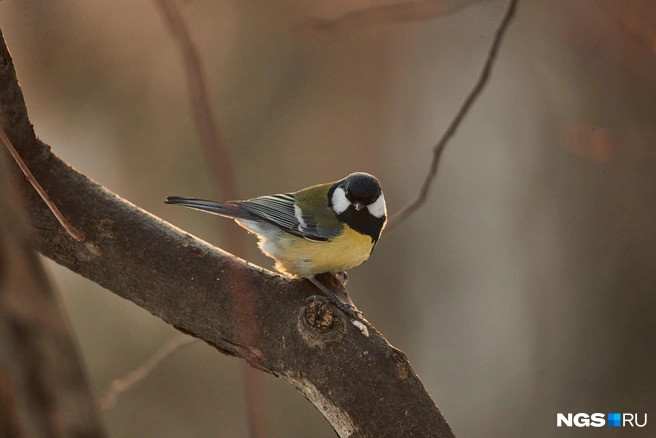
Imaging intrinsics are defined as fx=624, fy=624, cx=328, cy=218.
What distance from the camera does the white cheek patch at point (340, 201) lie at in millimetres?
2494

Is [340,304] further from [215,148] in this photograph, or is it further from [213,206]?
[215,148]

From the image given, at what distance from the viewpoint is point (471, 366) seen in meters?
4.70

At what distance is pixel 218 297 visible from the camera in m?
1.63

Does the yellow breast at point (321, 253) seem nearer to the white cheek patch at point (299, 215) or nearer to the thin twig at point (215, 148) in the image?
the white cheek patch at point (299, 215)

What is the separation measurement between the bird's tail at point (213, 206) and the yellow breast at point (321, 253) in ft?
0.72

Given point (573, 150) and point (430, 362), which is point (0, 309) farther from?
point (430, 362)

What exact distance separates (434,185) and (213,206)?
269 centimetres

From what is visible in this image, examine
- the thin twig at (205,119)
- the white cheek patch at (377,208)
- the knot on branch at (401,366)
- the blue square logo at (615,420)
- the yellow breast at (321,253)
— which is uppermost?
the white cheek patch at (377,208)

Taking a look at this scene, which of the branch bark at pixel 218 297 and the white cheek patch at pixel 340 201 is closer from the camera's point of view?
the branch bark at pixel 218 297

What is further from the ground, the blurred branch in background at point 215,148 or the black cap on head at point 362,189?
the black cap on head at point 362,189

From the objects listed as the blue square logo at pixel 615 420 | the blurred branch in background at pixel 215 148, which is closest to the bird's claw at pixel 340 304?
the blurred branch in background at pixel 215 148

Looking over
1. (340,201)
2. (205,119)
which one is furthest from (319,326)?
(340,201)

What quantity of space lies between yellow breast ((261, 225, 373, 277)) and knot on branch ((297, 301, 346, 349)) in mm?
569

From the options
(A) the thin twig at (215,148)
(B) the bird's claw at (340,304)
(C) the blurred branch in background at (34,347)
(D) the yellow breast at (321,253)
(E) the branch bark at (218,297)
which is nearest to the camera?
(C) the blurred branch in background at (34,347)
